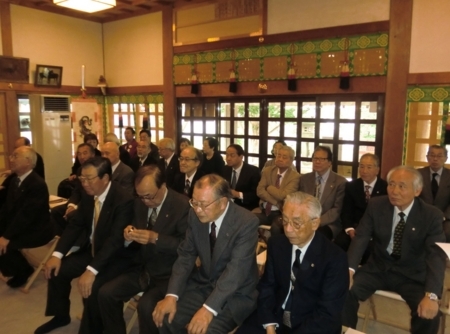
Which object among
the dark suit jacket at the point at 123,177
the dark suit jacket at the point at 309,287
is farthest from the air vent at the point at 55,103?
the dark suit jacket at the point at 309,287

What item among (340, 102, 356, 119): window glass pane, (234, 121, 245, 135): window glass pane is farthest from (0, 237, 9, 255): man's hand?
(340, 102, 356, 119): window glass pane

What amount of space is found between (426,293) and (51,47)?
309 inches

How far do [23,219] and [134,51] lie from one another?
5.39m

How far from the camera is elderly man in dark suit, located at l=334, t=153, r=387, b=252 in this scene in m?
3.62

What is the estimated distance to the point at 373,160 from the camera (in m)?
3.63

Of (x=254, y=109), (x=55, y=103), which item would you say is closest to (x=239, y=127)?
(x=254, y=109)

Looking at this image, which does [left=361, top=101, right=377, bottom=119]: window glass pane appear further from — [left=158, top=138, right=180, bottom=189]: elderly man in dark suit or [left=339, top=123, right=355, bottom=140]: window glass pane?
[left=158, top=138, right=180, bottom=189]: elderly man in dark suit

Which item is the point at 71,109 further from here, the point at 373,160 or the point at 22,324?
the point at 373,160

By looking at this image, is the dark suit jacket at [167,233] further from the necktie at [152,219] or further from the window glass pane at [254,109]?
the window glass pane at [254,109]

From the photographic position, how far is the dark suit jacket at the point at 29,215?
361cm

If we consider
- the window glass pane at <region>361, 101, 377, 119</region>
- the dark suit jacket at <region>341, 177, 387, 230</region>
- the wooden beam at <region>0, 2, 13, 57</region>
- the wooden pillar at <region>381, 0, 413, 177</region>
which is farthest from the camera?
the wooden beam at <region>0, 2, 13, 57</region>

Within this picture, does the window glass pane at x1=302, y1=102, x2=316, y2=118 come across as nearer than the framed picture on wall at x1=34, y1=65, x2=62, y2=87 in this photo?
Yes

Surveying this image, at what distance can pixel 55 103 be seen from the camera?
7.60m

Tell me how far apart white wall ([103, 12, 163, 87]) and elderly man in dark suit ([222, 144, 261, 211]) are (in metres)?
3.74
